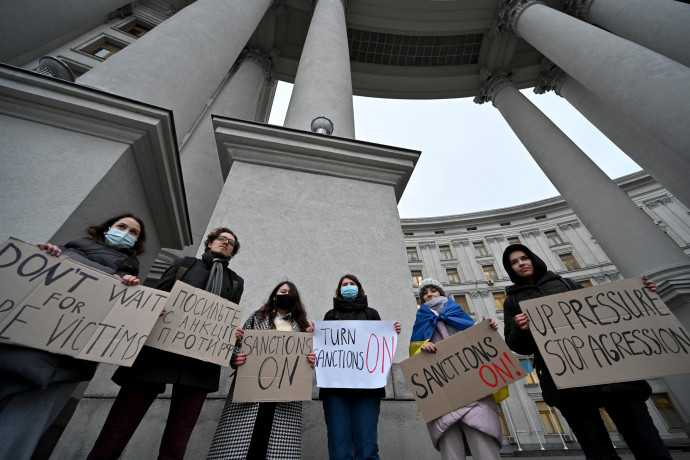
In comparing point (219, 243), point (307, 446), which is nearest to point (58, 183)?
point (219, 243)

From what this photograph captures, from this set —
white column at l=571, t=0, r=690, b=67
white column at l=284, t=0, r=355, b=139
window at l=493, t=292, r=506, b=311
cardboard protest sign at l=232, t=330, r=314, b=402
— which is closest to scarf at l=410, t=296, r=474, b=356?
cardboard protest sign at l=232, t=330, r=314, b=402

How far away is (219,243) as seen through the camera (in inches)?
103

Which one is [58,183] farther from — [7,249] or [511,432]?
[511,432]

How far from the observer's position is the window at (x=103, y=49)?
1193 centimetres

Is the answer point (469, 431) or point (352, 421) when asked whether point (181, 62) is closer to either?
point (352, 421)

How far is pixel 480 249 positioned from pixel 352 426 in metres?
28.6

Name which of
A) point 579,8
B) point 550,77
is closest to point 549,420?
point 550,77

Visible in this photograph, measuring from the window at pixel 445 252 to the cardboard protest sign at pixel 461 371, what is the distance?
2733 cm

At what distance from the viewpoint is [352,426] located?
7.05 ft

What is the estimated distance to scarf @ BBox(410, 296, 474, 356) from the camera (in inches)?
99.7

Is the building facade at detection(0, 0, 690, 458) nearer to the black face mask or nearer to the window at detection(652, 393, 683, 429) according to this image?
the black face mask

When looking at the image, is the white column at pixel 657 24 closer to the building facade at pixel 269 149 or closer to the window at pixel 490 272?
the building facade at pixel 269 149

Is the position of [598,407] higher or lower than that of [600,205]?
lower

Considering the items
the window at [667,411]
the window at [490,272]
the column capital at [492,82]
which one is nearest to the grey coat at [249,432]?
the column capital at [492,82]
